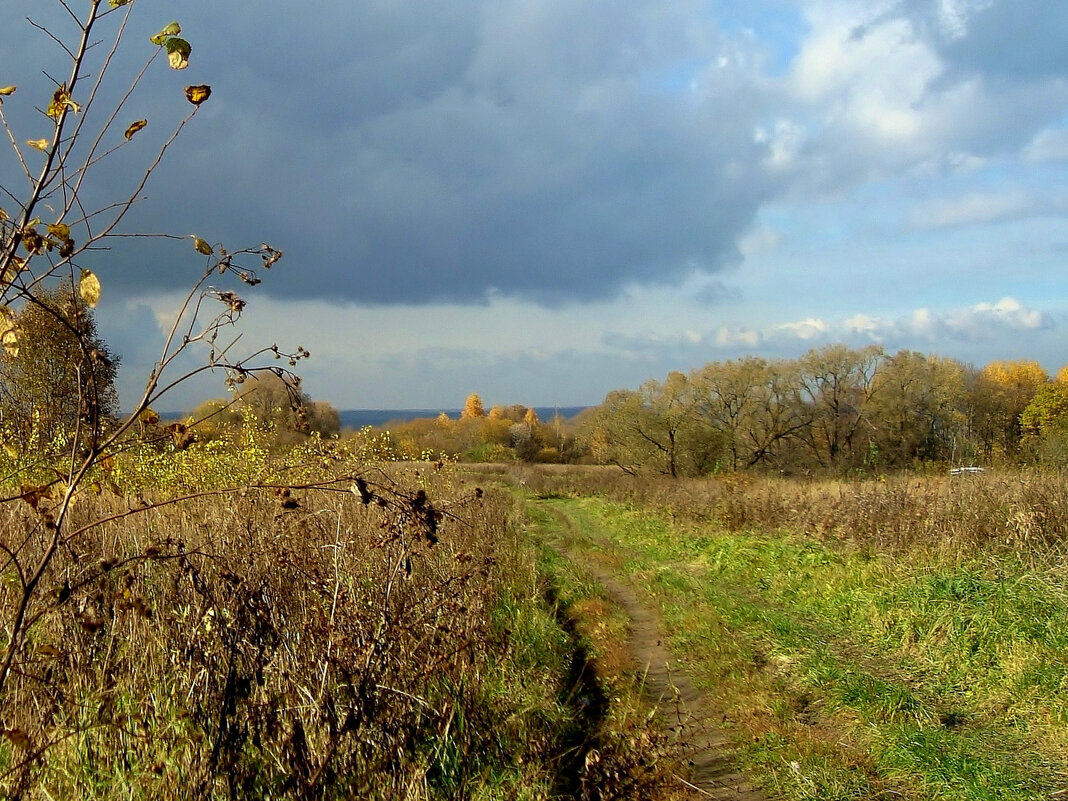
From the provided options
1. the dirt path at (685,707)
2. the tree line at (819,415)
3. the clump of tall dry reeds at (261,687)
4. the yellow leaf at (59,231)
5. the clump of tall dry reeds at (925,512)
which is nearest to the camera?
the yellow leaf at (59,231)

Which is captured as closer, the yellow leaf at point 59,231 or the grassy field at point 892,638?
the yellow leaf at point 59,231

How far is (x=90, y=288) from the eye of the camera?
2305 millimetres

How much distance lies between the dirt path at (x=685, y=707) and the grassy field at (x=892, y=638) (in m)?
0.16

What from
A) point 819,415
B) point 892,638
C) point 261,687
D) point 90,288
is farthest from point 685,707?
point 819,415

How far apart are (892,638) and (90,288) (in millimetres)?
7789

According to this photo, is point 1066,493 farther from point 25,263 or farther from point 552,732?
point 25,263

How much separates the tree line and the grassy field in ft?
61.3

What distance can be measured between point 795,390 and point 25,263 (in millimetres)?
34936

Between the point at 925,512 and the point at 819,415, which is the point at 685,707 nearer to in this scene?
the point at 925,512

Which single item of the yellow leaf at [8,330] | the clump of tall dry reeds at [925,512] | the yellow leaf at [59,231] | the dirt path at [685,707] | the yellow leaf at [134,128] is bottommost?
the dirt path at [685,707]

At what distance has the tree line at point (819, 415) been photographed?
103 feet

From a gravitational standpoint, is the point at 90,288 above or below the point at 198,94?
below

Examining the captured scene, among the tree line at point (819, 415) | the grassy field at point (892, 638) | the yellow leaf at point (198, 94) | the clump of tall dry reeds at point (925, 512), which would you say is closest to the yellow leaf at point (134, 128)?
the yellow leaf at point (198, 94)

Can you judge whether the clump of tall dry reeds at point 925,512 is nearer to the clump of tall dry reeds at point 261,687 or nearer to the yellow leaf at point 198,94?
the clump of tall dry reeds at point 261,687
